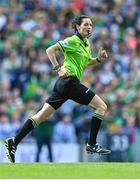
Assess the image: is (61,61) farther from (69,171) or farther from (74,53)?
(69,171)

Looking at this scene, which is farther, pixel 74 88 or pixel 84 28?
pixel 84 28

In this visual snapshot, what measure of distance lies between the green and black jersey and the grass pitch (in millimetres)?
1689

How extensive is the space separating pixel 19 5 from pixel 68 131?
6.40 m

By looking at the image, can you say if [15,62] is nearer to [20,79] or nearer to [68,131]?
[20,79]

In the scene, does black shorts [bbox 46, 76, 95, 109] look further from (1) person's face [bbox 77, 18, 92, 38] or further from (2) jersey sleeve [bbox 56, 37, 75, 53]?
(1) person's face [bbox 77, 18, 92, 38]

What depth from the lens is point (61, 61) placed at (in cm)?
2383

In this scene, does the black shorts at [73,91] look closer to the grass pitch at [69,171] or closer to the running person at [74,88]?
the running person at [74,88]

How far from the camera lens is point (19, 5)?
26.6 metres

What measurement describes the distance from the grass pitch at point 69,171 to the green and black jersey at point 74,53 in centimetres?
169

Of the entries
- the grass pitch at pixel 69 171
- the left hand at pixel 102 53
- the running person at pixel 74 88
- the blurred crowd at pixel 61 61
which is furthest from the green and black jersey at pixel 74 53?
the blurred crowd at pixel 61 61

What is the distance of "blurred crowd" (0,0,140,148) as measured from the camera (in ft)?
72.4

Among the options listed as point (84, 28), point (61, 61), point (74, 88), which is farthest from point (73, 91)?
point (61, 61)

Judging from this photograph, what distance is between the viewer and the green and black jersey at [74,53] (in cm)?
1451

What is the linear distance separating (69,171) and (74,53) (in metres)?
2.55
